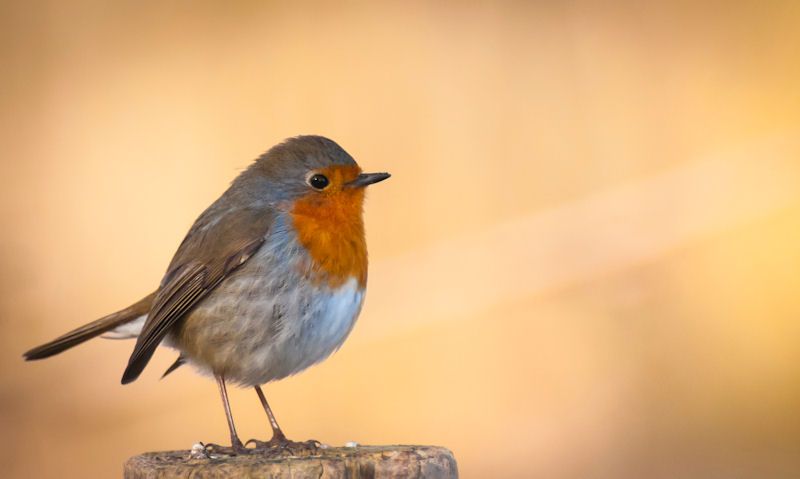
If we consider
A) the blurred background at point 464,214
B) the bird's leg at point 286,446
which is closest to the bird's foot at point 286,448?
the bird's leg at point 286,446

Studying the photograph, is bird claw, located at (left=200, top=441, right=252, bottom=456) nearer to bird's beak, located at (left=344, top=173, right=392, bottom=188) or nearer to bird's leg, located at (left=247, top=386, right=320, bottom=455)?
bird's leg, located at (left=247, top=386, right=320, bottom=455)

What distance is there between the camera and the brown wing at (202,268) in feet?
10.3

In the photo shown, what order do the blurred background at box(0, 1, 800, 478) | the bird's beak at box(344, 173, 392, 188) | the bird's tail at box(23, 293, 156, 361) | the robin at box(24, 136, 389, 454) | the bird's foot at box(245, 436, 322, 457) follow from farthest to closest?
the blurred background at box(0, 1, 800, 478), the bird's tail at box(23, 293, 156, 361), the bird's beak at box(344, 173, 392, 188), the robin at box(24, 136, 389, 454), the bird's foot at box(245, 436, 322, 457)

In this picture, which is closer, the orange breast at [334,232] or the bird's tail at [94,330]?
the orange breast at [334,232]

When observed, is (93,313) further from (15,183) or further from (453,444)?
(453,444)

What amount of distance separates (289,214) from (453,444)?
1.84 metres

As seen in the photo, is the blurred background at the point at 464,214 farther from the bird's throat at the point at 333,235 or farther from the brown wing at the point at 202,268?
the bird's throat at the point at 333,235

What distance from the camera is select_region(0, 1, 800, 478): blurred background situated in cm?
473

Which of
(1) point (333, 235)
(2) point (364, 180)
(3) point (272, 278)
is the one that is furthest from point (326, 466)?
(2) point (364, 180)

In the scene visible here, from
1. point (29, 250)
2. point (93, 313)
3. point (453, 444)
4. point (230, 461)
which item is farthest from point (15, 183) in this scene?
point (230, 461)

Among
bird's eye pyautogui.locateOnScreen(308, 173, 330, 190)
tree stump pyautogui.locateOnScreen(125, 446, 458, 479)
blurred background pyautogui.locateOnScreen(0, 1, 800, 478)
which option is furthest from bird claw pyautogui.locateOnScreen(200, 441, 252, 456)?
blurred background pyautogui.locateOnScreen(0, 1, 800, 478)

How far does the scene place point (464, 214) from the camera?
201 inches

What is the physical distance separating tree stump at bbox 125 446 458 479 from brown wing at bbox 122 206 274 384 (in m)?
0.71

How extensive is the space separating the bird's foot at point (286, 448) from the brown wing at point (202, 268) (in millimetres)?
437
